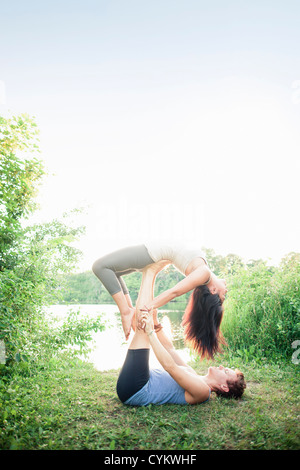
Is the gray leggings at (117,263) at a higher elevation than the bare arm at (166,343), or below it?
higher

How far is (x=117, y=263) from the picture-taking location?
10.0 feet

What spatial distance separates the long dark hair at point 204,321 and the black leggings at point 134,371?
2.27 ft

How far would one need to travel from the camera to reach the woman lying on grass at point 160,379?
2.72 meters

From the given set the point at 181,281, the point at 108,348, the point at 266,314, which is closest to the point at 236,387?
the point at 181,281

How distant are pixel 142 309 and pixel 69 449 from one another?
1.13m

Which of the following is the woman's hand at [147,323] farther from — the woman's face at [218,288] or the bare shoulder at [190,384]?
the woman's face at [218,288]

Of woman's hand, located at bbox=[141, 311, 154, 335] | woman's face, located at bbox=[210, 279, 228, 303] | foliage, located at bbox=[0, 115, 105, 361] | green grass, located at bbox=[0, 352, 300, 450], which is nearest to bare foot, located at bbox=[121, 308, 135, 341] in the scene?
woman's hand, located at bbox=[141, 311, 154, 335]

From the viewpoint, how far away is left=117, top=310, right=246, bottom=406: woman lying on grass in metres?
2.72

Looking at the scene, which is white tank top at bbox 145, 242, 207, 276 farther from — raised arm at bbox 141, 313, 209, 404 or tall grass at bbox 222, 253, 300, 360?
tall grass at bbox 222, 253, 300, 360

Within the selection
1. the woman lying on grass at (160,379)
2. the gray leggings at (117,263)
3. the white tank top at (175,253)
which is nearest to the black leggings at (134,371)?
the woman lying on grass at (160,379)

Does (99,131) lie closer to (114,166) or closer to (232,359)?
(114,166)

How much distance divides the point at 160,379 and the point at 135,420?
44cm

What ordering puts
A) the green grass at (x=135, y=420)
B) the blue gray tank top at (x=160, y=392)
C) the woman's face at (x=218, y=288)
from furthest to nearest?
the woman's face at (x=218, y=288), the blue gray tank top at (x=160, y=392), the green grass at (x=135, y=420)

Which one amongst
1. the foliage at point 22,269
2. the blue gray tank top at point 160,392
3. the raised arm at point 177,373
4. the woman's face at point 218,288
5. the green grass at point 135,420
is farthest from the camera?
the foliage at point 22,269
